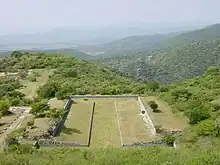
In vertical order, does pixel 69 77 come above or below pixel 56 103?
below

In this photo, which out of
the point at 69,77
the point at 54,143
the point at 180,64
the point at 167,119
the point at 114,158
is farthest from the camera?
the point at 180,64

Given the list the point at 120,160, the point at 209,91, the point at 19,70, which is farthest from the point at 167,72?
the point at 120,160

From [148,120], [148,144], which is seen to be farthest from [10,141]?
[148,120]

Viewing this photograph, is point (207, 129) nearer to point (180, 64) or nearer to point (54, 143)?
point (54, 143)

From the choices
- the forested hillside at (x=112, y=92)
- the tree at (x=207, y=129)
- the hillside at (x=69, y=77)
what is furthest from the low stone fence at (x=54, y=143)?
the hillside at (x=69, y=77)

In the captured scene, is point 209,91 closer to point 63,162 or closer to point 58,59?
point 63,162

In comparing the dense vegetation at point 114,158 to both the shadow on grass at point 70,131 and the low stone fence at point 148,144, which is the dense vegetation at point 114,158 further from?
the shadow on grass at point 70,131

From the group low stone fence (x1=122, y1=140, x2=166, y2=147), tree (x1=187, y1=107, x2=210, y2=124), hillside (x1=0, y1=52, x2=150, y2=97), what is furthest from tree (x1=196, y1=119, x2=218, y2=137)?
hillside (x1=0, y1=52, x2=150, y2=97)
